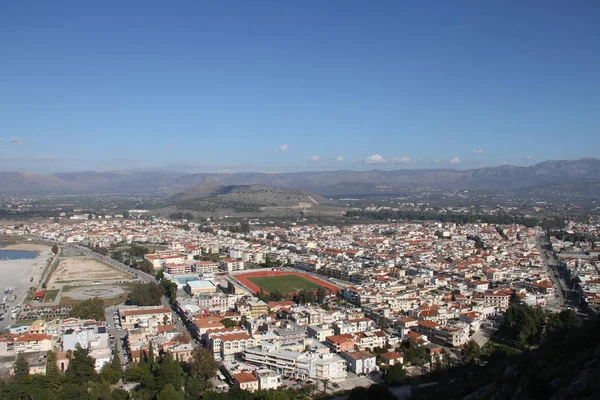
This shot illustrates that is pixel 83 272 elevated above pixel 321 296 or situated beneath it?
situated beneath

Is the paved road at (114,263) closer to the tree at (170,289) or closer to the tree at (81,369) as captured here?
the tree at (170,289)

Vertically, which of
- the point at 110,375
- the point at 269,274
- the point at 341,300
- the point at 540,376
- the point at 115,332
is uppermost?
the point at 540,376

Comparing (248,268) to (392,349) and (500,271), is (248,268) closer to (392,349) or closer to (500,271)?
(500,271)

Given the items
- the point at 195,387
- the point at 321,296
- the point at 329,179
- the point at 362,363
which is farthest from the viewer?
the point at 329,179

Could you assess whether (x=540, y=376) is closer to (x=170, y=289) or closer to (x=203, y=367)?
(x=203, y=367)

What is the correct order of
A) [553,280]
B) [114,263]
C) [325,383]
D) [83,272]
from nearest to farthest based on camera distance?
[325,383] → [553,280] → [83,272] → [114,263]

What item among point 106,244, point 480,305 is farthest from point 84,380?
point 106,244

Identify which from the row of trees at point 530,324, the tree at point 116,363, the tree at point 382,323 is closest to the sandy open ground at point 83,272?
the tree at point 116,363

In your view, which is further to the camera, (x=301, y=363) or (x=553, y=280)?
(x=553, y=280)

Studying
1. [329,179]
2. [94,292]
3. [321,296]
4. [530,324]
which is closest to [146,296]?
[94,292]
